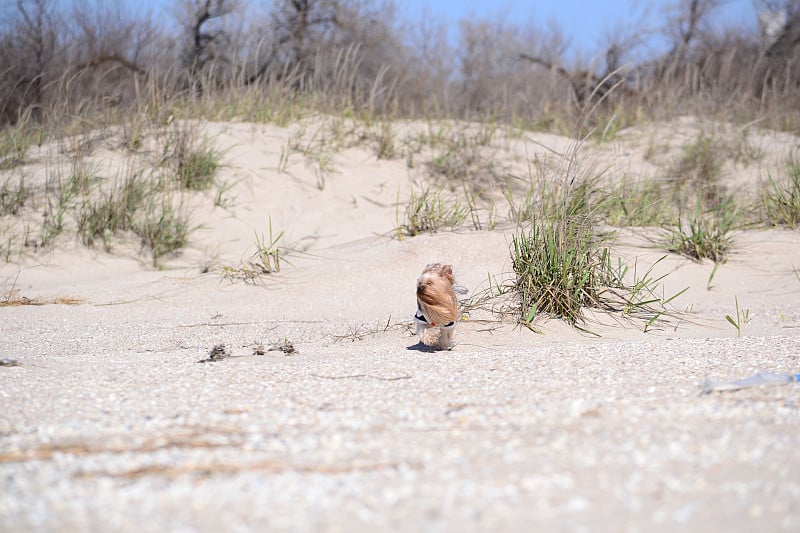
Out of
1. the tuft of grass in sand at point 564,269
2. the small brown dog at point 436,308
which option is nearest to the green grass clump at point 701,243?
the tuft of grass in sand at point 564,269

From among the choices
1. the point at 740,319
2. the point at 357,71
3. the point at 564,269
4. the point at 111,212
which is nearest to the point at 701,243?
the point at 740,319

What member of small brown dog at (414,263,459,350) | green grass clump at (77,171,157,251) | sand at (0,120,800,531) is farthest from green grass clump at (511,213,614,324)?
green grass clump at (77,171,157,251)

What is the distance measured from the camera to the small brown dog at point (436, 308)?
9.46 feet

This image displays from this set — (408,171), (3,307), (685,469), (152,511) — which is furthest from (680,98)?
(152,511)

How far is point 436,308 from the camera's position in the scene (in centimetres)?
291

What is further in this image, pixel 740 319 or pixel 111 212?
pixel 111 212

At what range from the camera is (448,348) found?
3.04m

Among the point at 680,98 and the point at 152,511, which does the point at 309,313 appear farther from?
the point at 680,98

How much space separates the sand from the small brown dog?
0.29 ft

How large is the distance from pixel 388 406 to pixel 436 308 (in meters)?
0.95

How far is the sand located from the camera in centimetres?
131

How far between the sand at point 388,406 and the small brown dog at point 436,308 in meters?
0.09

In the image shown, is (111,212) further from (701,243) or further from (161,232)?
(701,243)

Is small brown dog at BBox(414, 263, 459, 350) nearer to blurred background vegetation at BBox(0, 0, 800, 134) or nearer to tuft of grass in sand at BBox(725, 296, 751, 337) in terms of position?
tuft of grass in sand at BBox(725, 296, 751, 337)
